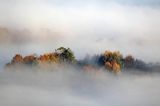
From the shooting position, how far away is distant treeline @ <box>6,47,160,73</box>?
1274cm

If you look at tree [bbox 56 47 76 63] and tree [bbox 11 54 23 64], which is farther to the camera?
tree [bbox 56 47 76 63]

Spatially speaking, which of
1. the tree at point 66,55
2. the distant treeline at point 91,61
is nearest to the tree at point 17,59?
the distant treeline at point 91,61

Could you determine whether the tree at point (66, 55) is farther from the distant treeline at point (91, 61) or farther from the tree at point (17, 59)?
the tree at point (17, 59)

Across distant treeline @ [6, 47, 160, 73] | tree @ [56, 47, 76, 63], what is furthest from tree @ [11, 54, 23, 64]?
tree @ [56, 47, 76, 63]

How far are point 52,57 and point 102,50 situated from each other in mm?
1282

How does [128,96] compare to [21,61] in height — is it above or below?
below

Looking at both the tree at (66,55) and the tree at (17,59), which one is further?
the tree at (66,55)

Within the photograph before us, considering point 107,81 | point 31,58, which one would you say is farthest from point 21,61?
point 107,81

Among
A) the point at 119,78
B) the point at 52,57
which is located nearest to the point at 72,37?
the point at 52,57

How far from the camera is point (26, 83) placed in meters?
12.6

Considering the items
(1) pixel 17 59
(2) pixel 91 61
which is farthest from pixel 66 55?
(1) pixel 17 59

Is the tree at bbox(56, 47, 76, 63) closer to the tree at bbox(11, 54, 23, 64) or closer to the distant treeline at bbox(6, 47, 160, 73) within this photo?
the distant treeline at bbox(6, 47, 160, 73)

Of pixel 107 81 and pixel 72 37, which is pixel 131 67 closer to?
pixel 107 81

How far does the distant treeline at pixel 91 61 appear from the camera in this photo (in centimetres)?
1274
